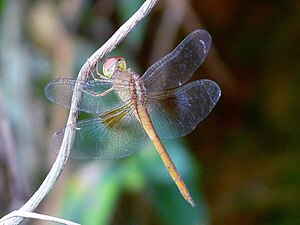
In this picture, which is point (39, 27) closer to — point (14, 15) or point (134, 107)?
point (14, 15)

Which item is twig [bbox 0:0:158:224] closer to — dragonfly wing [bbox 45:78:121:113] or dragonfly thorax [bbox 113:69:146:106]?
dragonfly wing [bbox 45:78:121:113]

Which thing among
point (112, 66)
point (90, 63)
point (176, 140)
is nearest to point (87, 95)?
point (112, 66)

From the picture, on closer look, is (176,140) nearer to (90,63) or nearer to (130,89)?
(130,89)

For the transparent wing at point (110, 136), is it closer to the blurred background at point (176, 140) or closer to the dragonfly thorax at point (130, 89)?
the dragonfly thorax at point (130, 89)

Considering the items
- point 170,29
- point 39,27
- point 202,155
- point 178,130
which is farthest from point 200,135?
point 178,130

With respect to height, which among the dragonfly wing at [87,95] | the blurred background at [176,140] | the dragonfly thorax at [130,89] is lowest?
the blurred background at [176,140]

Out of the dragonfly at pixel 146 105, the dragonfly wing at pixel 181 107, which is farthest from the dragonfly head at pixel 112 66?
the dragonfly wing at pixel 181 107

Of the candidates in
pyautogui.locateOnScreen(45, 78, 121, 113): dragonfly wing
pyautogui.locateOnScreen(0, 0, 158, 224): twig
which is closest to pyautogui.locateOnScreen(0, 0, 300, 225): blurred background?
pyautogui.locateOnScreen(45, 78, 121, 113): dragonfly wing
